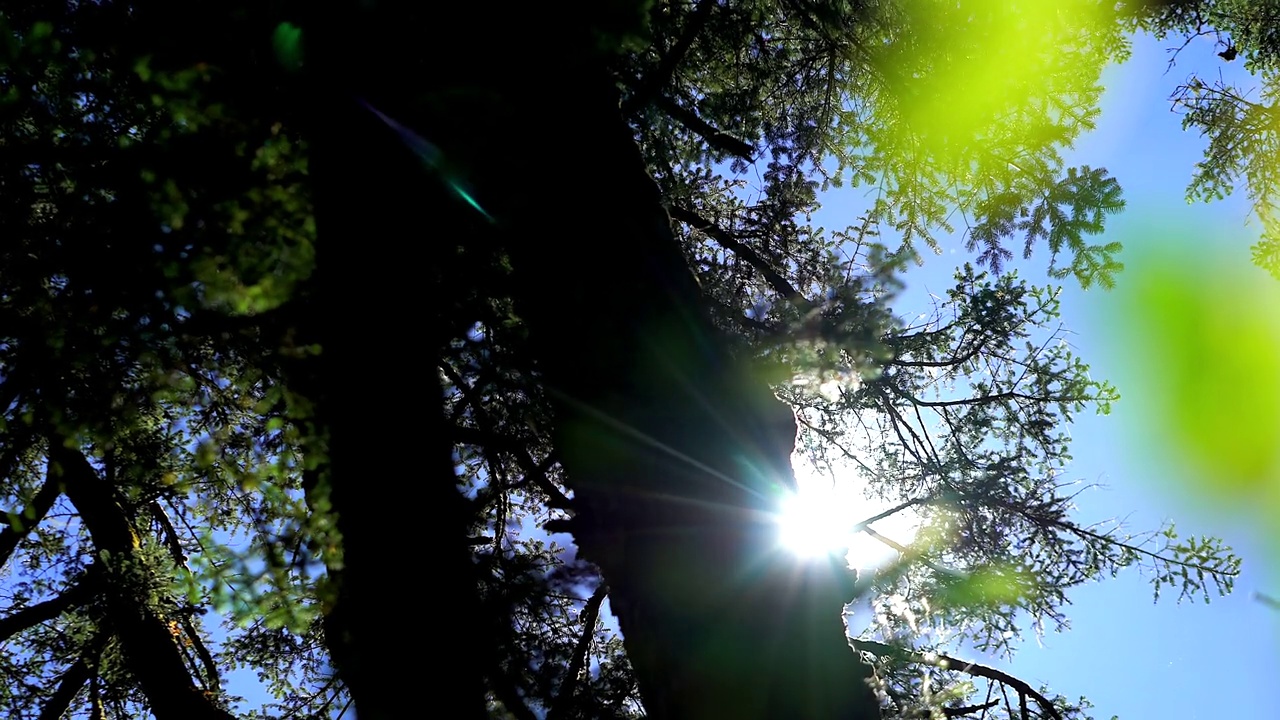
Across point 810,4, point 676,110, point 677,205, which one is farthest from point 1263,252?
point 676,110

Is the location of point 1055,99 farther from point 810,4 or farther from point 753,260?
point 753,260

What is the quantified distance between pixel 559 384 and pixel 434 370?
0.80m

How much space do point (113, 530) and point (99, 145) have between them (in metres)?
3.46

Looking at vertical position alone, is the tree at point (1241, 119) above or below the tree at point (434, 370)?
above

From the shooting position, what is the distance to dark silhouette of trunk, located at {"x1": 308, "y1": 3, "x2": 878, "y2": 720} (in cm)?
185

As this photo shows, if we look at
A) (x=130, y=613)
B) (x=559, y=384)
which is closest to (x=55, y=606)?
(x=130, y=613)

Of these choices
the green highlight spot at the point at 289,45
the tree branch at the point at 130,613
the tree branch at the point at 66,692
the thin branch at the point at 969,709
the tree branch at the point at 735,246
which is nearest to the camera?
the green highlight spot at the point at 289,45

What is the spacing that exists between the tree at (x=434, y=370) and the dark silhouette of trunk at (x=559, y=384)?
0.01 m

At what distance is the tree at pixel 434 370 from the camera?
86.9 inches

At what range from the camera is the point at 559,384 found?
2.94m

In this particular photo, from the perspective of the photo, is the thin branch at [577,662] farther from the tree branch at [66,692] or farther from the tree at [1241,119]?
the tree at [1241,119]

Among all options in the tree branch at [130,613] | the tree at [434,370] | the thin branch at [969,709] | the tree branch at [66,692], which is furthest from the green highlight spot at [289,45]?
the thin branch at [969,709]

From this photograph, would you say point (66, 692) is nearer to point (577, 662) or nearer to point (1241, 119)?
point (577, 662)

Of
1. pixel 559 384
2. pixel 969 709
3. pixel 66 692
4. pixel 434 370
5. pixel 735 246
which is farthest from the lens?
pixel 735 246
